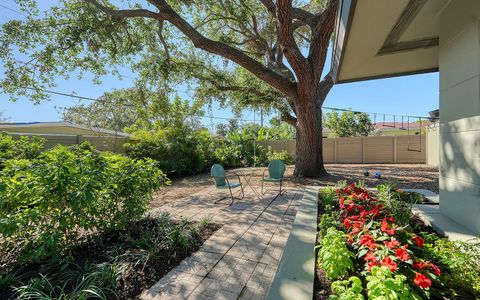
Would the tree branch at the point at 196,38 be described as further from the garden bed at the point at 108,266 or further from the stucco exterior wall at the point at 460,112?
the garden bed at the point at 108,266

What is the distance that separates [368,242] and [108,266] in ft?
7.77

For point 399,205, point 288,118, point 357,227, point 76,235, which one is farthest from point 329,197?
point 288,118

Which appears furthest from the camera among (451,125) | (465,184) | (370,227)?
(451,125)

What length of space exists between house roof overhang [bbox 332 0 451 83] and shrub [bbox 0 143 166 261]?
3.29 metres

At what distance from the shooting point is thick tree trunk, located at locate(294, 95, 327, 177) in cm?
830

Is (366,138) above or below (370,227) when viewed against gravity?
above

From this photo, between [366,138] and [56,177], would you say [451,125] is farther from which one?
[366,138]

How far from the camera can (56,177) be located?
8.17 ft

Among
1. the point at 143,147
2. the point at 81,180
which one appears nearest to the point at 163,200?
the point at 81,180

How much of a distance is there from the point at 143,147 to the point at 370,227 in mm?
9579

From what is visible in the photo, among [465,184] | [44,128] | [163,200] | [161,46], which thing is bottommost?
[163,200]

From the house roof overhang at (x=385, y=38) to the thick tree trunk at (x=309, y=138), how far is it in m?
2.92

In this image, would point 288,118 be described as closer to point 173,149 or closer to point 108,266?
point 173,149

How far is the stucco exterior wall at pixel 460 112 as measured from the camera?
8.64 ft
